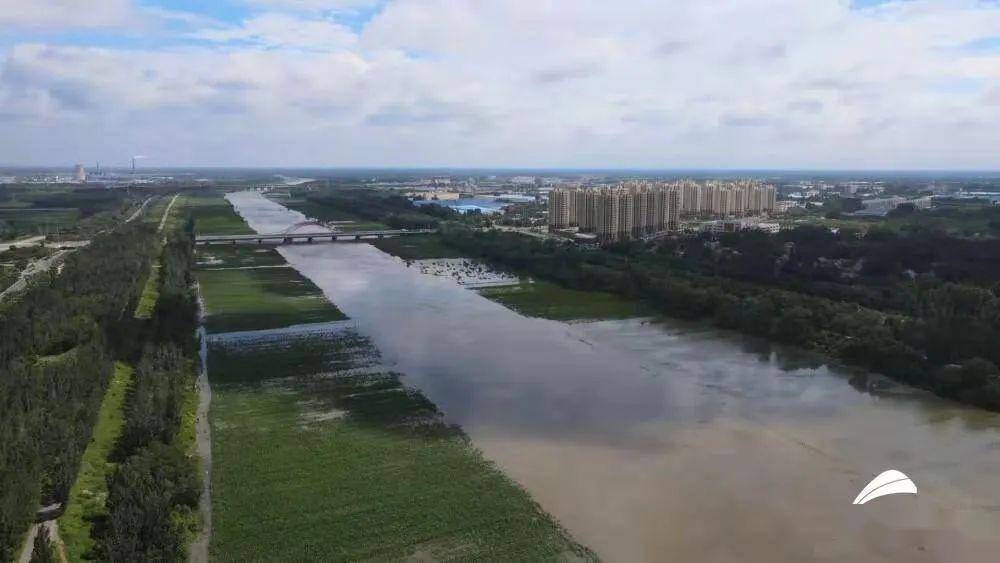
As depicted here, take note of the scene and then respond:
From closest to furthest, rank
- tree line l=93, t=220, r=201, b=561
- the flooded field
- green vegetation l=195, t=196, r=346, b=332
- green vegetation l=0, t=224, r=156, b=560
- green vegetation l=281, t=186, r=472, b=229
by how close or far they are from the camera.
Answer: tree line l=93, t=220, r=201, b=561
green vegetation l=0, t=224, r=156, b=560
green vegetation l=195, t=196, r=346, b=332
the flooded field
green vegetation l=281, t=186, r=472, b=229

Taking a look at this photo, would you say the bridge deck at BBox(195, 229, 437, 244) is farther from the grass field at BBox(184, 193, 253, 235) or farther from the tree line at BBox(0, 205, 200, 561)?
the tree line at BBox(0, 205, 200, 561)

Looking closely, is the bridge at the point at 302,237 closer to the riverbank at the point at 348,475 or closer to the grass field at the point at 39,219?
the grass field at the point at 39,219

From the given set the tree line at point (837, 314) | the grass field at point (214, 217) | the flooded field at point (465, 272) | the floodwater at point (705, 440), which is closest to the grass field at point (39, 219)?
the grass field at point (214, 217)

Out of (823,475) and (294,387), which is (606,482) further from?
(294,387)

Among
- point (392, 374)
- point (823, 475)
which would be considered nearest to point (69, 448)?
point (392, 374)

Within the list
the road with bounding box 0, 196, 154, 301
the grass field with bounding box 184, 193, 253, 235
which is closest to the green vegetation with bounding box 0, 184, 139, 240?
the road with bounding box 0, 196, 154, 301
